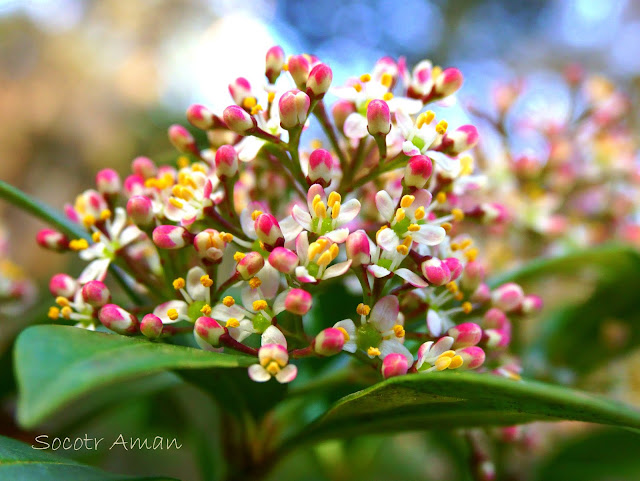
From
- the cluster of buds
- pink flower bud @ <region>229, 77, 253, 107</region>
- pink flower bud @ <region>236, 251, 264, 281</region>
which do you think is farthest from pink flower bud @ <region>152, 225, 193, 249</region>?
the cluster of buds

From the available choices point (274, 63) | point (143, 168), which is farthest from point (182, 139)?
point (274, 63)

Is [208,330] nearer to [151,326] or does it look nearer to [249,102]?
[151,326]

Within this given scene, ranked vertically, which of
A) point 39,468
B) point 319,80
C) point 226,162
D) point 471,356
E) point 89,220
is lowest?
point 39,468

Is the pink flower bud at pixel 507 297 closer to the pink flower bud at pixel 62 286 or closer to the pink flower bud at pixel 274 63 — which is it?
the pink flower bud at pixel 274 63

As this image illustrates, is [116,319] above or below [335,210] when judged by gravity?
below

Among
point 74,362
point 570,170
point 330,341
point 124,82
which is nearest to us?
point 74,362

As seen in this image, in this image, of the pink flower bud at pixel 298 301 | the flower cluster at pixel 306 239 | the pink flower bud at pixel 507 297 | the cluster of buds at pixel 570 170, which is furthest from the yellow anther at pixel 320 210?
the cluster of buds at pixel 570 170

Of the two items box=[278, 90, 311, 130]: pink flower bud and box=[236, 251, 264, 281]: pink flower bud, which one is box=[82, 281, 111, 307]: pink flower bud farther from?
box=[278, 90, 311, 130]: pink flower bud

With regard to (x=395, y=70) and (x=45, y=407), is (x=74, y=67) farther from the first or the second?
(x=45, y=407)
